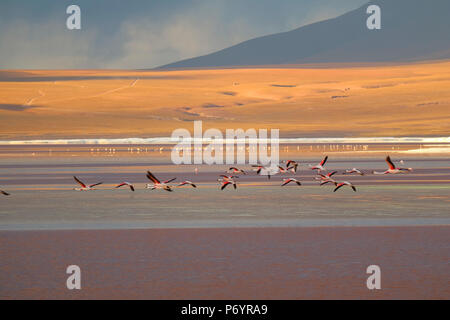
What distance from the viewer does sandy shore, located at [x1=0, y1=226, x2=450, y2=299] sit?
12992mm

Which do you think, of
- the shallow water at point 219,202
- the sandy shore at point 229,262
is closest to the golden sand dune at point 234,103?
the shallow water at point 219,202

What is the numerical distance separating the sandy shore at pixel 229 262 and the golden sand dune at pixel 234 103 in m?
84.9

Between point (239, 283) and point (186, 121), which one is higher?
point (186, 121)

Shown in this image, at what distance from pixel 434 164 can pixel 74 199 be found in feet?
73.6

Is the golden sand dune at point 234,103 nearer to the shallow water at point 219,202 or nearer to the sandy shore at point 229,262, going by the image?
the shallow water at point 219,202

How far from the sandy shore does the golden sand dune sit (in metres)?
84.9

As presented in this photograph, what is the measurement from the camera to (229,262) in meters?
15.1

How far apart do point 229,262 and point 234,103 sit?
488ft

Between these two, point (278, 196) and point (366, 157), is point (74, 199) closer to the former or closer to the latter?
point (278, 196)

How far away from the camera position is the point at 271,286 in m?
13.3

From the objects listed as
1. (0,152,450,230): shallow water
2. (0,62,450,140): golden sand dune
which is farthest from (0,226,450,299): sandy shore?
(0,62,450,140): golden sand dune

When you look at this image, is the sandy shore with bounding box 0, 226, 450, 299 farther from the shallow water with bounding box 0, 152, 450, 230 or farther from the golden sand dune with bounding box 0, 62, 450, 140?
the golden sand dune with bounding box 0, 62, 450, 140

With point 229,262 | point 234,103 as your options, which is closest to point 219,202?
point 229,262
